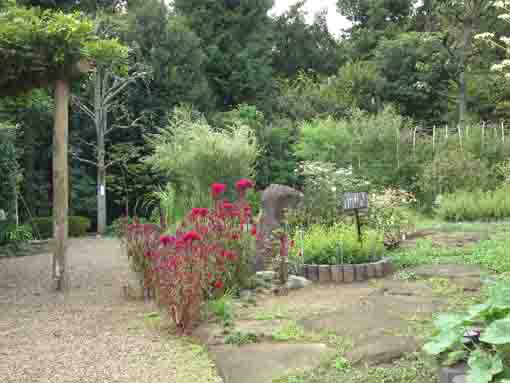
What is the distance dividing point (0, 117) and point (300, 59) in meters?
13.7

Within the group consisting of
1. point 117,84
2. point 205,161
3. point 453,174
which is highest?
→ point 117,84

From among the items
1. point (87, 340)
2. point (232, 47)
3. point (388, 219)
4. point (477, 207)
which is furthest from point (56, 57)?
point (232, 47)

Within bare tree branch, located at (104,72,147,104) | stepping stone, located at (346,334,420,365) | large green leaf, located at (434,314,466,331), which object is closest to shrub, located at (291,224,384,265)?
stepping stone, located at (346,334,420,365)

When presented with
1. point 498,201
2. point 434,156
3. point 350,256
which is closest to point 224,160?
point 350,256

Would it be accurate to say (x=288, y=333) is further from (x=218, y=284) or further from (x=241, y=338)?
(x=218, y=284)

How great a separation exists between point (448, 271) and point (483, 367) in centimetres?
347

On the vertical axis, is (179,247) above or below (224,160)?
below

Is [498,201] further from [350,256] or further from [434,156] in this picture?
[350,256]

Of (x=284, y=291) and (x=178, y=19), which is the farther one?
(x=178, y=19)

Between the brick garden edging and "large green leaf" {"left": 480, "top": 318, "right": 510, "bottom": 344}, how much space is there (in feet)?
11.0

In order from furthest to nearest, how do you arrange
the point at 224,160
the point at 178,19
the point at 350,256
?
1. the point at 178,19
2. the point at 224,160
3. the point at 350,256

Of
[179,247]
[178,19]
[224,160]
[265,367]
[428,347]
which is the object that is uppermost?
[178,19]

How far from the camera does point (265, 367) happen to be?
117 inches

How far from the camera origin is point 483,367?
6.79 ft
